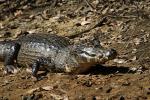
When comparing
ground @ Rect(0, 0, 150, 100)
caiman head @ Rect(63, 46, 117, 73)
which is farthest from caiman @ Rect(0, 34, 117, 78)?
ground @ Rect(0, 0, 150, 100)

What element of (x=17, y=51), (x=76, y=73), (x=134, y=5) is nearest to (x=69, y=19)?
(x=134, y=5)

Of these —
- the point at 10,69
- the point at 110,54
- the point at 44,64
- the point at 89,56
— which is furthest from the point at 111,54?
the point at 10,69

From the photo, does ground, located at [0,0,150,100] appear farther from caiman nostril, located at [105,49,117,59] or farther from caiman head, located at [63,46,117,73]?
caiman nostril, located at [105,49,117,59]

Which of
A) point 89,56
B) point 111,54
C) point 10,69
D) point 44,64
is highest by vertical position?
point 111,54

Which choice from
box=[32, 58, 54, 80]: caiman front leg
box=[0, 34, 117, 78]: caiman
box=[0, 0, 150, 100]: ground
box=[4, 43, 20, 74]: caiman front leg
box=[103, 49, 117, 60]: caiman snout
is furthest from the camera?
box=[4, 43, 20, 74]: caiman front leg

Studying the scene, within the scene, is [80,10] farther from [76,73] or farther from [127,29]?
[76,73]

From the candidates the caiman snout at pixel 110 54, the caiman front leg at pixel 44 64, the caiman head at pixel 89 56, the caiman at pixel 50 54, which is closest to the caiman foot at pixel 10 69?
the caiman at pixel 50 54

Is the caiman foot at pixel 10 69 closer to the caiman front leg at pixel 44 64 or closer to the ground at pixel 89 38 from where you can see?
the ground at pixel 89 38

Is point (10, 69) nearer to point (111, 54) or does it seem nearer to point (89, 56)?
point (89, 56)
